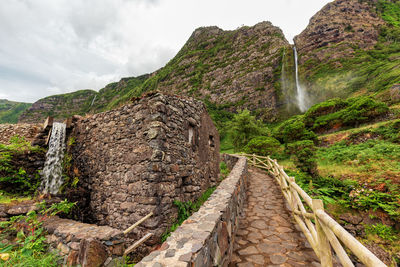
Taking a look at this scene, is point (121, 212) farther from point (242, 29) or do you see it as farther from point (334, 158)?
Answer: point (242, 29)

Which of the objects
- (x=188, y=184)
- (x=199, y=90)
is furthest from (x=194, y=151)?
(x=199, y=90)

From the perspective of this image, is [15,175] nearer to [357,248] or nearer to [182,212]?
[182,212]

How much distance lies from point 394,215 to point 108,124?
7.86 metres

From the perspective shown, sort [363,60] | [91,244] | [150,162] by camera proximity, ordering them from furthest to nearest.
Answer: [363,60] → [150,162] → [91,244]

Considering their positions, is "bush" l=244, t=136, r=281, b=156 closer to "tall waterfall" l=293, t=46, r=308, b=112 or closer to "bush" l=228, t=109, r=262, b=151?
"bush" l=228, t=109, r=262, b=151

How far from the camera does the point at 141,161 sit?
4.10m

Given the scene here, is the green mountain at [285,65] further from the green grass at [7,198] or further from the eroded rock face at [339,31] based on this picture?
the green grass at [7,198]

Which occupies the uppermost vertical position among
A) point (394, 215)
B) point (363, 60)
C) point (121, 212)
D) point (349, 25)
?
point (349, 25)

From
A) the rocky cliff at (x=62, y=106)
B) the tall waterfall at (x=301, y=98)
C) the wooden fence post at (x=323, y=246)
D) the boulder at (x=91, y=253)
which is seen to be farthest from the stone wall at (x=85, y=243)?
the rocky cliff at (x=62, y=106)

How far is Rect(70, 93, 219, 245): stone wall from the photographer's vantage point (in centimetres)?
392

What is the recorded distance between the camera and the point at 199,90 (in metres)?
56.6

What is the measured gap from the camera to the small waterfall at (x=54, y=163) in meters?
5.48

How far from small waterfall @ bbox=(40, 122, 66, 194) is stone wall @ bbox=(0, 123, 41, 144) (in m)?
1.01

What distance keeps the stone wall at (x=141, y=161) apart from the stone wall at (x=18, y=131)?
7.82 ft
